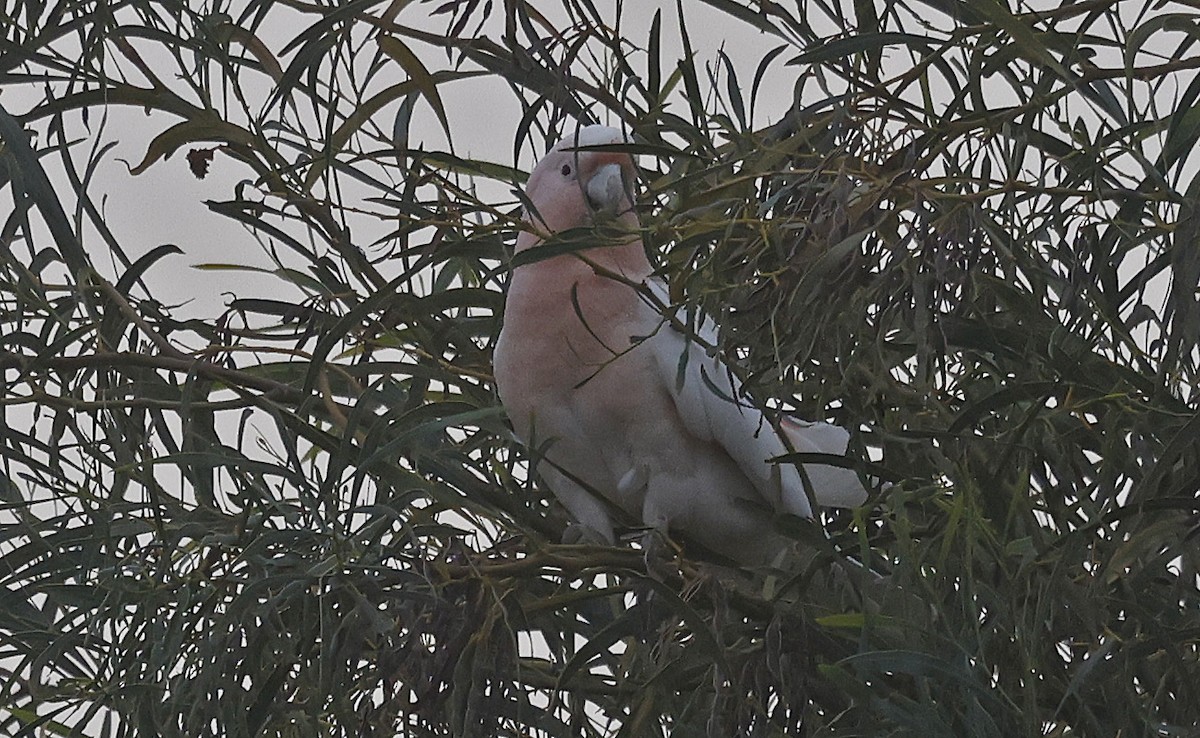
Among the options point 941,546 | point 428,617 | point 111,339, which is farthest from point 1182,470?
point 111,339

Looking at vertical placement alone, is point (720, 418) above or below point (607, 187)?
below

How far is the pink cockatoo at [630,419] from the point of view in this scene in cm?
127

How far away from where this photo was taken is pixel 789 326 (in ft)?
2.79

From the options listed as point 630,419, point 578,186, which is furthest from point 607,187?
point 630,419

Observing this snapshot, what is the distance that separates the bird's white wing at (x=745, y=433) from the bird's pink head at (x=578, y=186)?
8 cm

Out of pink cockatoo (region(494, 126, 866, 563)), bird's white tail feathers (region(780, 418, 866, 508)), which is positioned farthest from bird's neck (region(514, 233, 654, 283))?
bird's white tail feathers (region(780, 418, 866, 508))

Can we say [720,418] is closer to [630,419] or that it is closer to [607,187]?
[630,419]

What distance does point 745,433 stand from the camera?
1295mm

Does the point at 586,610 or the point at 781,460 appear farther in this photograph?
the point at 586,610

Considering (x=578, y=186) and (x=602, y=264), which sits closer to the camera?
(x=578, y=186)

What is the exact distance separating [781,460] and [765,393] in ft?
0.52

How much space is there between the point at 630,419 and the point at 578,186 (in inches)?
7.4

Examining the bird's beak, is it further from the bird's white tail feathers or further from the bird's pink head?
the bird's white tail feathers

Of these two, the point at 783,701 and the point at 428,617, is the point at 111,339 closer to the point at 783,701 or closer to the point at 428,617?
the point at 428,617
